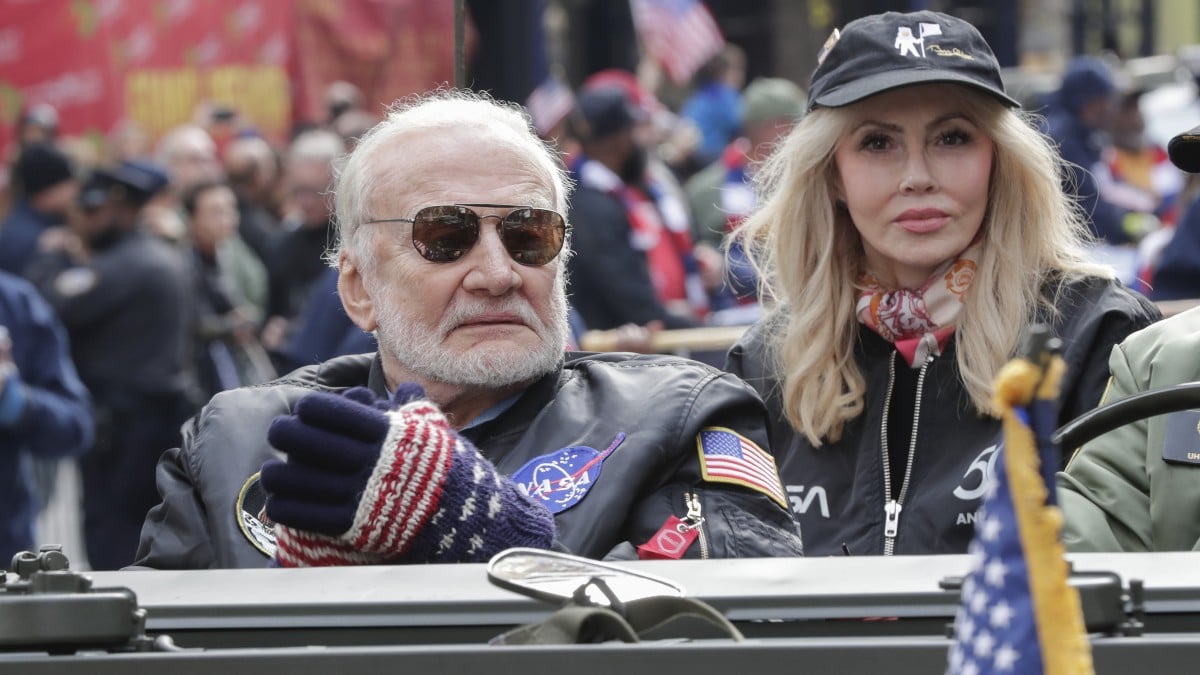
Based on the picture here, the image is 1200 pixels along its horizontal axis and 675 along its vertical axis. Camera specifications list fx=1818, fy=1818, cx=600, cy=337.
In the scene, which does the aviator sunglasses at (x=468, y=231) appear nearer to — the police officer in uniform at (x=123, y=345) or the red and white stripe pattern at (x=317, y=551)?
the red and white stripe pattern at (x=317, y=551)

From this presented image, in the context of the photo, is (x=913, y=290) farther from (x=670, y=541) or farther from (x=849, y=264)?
(x=670, y=541)

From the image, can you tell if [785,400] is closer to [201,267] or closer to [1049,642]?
[1049,642]

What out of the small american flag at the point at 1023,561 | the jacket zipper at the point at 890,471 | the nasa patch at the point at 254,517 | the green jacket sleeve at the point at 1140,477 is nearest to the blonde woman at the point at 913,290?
the jacket zipper at the point at 890,471

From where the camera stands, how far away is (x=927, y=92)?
3799mm

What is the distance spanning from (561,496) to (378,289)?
0.66 m

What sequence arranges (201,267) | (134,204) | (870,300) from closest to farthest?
(870,300) < (134,204) < (201,267)

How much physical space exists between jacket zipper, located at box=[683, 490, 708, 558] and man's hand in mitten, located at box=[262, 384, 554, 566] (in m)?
0.51

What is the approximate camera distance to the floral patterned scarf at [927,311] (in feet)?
12.3

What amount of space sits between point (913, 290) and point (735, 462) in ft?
3.07

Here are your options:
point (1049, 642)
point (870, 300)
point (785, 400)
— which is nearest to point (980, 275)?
point (870, 300)

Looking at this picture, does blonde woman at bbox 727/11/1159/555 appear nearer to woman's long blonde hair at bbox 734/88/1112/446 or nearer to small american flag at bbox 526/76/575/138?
woman's long blonde hair at bbox 734/88/1112/446

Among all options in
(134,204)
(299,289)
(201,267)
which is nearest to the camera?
(134,204)

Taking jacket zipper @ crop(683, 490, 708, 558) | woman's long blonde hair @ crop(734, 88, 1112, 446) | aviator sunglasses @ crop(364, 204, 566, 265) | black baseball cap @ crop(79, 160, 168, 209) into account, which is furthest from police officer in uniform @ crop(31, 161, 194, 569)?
jacket zipper @ crop(683, 490, 708, 558)

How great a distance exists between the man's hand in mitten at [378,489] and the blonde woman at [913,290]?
1250 millimetres
